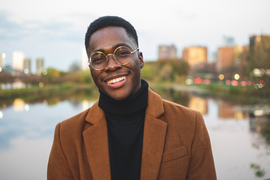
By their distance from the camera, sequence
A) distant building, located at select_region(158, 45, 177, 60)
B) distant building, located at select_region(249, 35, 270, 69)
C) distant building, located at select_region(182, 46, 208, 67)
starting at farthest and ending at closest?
distant building, located at select_region(182, 46, 208, 67)
distant building, located at select_region(158, 45, 177, 60)
distant building, located at select_region(249, 35, 270, 69)

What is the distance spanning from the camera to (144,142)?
1.48 meters

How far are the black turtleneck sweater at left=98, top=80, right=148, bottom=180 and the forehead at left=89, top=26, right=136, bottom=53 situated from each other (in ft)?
1.07

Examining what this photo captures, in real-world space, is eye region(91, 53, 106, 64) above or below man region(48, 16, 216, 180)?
above

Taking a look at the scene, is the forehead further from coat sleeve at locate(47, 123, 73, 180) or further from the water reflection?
the water reflection

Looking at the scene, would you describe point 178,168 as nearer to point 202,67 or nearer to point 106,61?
point 106,61

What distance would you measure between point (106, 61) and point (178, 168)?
0.80 meters

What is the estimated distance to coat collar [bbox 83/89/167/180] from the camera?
1438 mm

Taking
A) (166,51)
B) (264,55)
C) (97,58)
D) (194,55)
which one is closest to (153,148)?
(97,58)

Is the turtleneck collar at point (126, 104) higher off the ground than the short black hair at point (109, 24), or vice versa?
the short black hair at point (109, 24)

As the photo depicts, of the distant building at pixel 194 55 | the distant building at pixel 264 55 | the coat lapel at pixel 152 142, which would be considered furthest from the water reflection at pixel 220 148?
the distant building at pixel 194 55

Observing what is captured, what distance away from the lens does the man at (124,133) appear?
56.9 inches

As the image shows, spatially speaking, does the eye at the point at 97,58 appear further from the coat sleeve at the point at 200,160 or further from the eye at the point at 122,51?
the coat sleeve at the point at 200,160

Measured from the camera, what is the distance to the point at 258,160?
6.49 metres

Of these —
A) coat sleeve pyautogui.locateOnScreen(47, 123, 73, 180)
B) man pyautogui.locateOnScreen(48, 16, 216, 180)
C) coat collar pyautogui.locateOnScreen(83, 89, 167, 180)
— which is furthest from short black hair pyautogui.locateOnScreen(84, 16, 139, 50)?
coat sleeve pyautogui.locateOnScreen(47, 123, 73, 180)
